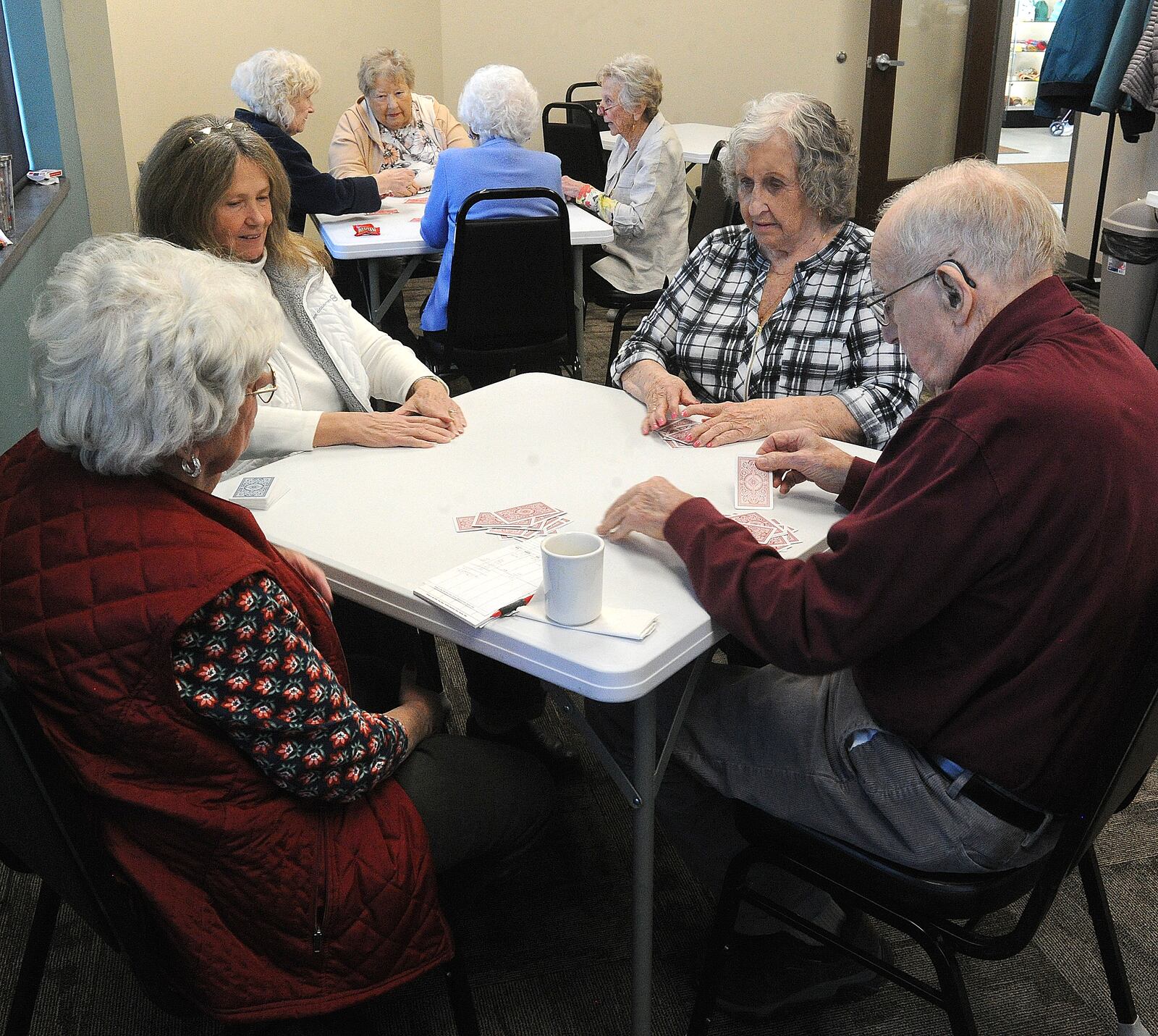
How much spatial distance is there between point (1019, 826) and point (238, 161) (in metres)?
1.84

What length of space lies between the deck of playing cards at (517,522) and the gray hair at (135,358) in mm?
447

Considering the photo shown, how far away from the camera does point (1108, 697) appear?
116 centimetres

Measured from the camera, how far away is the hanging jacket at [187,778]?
1021 millimetres

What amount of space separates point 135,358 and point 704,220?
312 centimetres

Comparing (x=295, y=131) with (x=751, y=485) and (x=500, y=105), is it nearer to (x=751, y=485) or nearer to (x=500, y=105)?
(x=500, y=105)

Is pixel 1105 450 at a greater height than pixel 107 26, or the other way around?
pixel 107 26

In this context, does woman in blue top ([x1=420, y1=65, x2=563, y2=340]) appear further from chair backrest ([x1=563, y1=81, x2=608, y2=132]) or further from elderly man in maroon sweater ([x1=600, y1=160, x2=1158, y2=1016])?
chair backrest ([x1=563, y1=81, x2=608, y2=132])

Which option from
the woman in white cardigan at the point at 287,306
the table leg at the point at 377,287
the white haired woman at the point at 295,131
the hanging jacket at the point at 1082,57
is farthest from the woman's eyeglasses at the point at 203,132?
the hanging jacket at the point at 1082,57

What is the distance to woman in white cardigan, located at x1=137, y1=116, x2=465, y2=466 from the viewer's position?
1.91m

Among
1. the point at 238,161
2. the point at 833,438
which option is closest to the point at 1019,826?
the point at 833,438

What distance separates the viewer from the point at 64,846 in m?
1.03

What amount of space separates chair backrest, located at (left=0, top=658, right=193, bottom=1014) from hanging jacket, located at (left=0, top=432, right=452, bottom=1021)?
0.02 metres

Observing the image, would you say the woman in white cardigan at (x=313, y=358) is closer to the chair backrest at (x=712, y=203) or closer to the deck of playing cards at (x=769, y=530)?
the deck of playing cards at (x=769, y=530)

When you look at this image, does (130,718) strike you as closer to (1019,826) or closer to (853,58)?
(1019,826)
